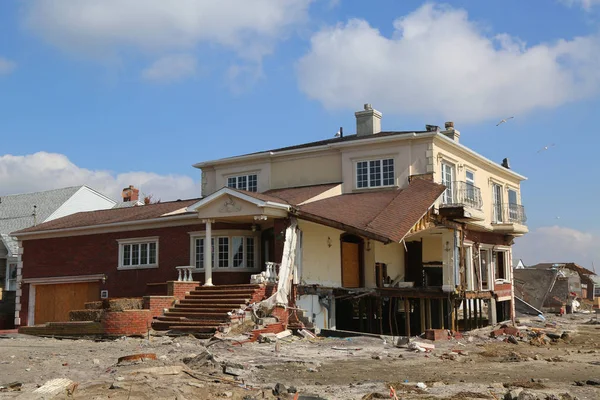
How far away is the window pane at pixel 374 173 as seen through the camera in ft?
85.8

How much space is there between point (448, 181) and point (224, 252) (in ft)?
31.5

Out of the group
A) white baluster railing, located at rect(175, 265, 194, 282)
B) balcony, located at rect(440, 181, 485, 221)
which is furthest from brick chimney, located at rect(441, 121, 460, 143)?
white baluster railing, located at rect(175, 265, 194, 282)

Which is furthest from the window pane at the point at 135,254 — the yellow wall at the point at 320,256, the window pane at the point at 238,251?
the yellow wall at the point at 320,256

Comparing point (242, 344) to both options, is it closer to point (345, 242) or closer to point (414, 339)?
point (414, 339)

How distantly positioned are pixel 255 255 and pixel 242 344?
807 cm

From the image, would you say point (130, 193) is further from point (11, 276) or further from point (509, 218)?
point (509, 218)

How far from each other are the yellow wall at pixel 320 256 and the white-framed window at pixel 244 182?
617 cm

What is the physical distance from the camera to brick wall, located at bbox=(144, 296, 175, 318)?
68.3 ft

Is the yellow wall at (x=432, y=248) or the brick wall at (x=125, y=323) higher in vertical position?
the yellow wall at (x=432, y=248)

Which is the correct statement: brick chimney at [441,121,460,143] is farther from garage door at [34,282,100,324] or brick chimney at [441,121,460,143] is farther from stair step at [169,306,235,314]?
garage door at [34,282,100,324]

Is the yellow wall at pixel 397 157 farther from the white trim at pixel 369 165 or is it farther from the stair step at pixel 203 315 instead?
the stair step at pixel 203 315

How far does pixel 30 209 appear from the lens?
135 ft

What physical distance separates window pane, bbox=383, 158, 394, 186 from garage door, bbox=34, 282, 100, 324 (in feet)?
43.7

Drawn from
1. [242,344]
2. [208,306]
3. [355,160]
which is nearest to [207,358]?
[242,344]
